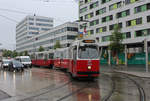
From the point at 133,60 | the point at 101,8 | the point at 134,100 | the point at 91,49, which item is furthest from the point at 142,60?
the point at 134,100

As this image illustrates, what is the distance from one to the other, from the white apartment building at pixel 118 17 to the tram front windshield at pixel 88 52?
22.0 metres

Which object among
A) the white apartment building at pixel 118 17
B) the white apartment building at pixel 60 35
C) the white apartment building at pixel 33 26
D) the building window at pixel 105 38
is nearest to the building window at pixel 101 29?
the white apartment building at pixel 118 17

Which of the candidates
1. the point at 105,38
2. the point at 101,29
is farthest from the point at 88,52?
the point at 101,29

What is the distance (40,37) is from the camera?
9838 cm

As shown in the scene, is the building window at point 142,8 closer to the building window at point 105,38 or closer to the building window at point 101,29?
the building window at point 105,38

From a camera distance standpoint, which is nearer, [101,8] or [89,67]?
[89,67]

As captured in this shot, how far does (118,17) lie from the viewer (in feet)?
155

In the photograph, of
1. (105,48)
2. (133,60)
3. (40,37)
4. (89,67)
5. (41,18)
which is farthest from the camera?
(41,18)

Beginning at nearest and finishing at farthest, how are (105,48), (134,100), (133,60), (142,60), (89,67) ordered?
(134,100)
(89,67)
(142,60)
(133,60)
(105,48)

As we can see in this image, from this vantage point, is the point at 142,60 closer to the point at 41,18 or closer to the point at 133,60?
the point at 133,60

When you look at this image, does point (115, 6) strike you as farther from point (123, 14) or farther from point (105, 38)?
point (105, 38)

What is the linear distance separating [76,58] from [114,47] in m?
24.1

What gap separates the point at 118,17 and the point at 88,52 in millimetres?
36061

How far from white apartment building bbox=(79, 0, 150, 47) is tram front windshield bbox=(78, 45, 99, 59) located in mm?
21954
